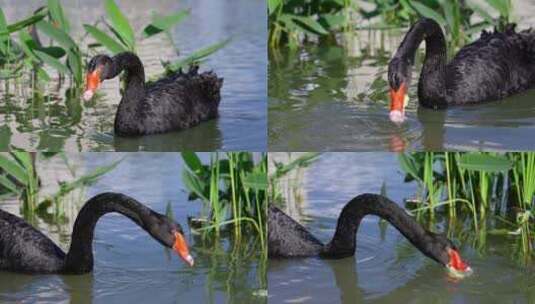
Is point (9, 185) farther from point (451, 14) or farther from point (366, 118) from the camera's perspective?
point (451, 14)

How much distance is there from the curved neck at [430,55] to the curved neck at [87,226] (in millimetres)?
882

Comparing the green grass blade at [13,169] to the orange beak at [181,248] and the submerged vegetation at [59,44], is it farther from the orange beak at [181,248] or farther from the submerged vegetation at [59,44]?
the orange beak at [181,248]

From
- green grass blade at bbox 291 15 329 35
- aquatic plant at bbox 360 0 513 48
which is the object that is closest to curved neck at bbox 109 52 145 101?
green grass blade at bbox 291 15 329 35

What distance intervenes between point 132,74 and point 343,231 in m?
0.75

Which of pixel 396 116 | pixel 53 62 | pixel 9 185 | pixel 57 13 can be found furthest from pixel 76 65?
pixel 396 116

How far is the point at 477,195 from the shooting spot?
421 centimetres

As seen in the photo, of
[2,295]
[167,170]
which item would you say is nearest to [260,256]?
[167,170]

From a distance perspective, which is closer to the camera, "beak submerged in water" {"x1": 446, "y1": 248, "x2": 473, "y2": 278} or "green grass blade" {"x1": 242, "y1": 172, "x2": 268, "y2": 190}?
"beak submerged in water" {"x1": 446, "y1": 248, "x2": 473, "y2": 278}

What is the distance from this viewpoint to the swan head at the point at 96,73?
3854 millimetres

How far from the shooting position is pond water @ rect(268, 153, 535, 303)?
3.90 m

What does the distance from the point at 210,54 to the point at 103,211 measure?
68cm

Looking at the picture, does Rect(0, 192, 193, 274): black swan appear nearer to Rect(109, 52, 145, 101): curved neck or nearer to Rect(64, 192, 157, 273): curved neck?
Rect(64, 192, 157, 273): curved neck

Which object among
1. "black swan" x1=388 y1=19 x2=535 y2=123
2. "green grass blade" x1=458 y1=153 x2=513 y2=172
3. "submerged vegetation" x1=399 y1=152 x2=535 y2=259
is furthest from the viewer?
"submerged vegetation" x1=399 y1=152 x2=535 y2=259

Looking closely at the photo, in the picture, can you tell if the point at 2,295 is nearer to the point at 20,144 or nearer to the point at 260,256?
the point at 20,144
